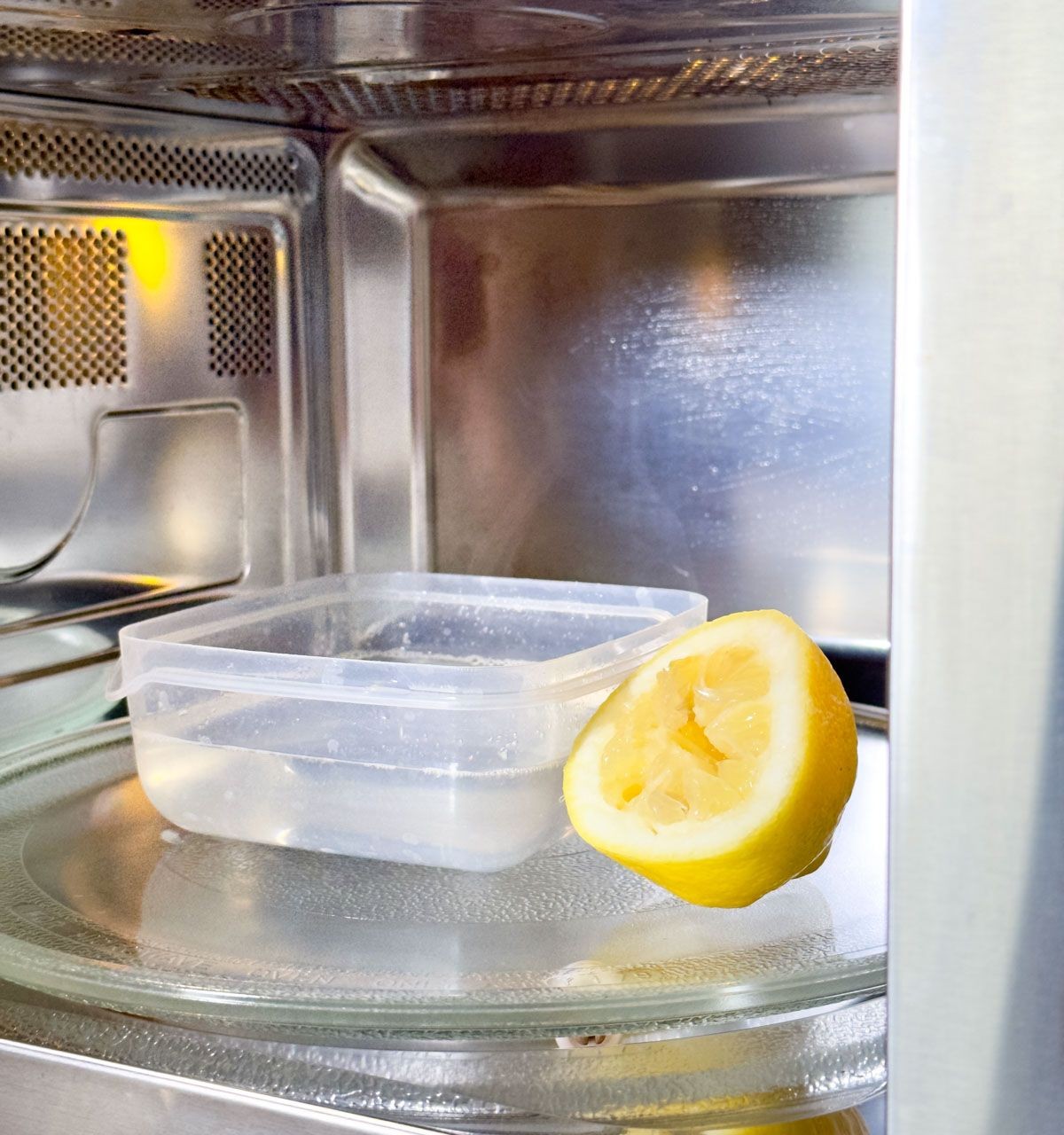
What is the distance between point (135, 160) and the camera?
846 mm

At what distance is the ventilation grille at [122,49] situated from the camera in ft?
2.10

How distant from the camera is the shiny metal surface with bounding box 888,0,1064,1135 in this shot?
0.32 m

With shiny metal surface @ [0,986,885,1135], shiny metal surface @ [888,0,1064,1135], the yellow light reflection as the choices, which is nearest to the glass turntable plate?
shiny metal surface @ [0,986,885,1135]

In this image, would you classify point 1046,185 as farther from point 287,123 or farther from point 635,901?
point 287,123

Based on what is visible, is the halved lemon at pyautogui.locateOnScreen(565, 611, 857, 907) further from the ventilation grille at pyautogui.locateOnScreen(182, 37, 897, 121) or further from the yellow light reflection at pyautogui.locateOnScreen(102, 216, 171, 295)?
the yellow light reflection at pyautogui.locateOnScreen(102, 216, 171, 295)

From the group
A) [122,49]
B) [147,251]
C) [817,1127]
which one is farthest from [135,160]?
[817,1127]

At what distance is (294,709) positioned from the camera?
0.65 m

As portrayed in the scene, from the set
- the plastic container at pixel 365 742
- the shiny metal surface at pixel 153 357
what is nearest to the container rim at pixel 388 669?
the plastic container at pixel 365 742

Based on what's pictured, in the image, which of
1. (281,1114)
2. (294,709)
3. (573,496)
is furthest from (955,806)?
(573,496)

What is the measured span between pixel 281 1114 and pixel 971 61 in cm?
35

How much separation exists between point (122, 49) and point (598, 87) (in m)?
0.25

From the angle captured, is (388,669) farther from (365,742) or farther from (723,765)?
(723,765)

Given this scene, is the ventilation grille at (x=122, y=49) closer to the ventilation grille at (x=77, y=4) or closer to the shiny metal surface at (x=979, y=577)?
the ventilation grille at (x=77, y=4)

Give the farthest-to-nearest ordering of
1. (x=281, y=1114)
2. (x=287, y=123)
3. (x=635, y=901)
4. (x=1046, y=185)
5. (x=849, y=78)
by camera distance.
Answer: (x=287, y=123) < (x=849, y=78) < (x=635, y=901) < (x=281, y=1114) < (x=1046, y=185)
